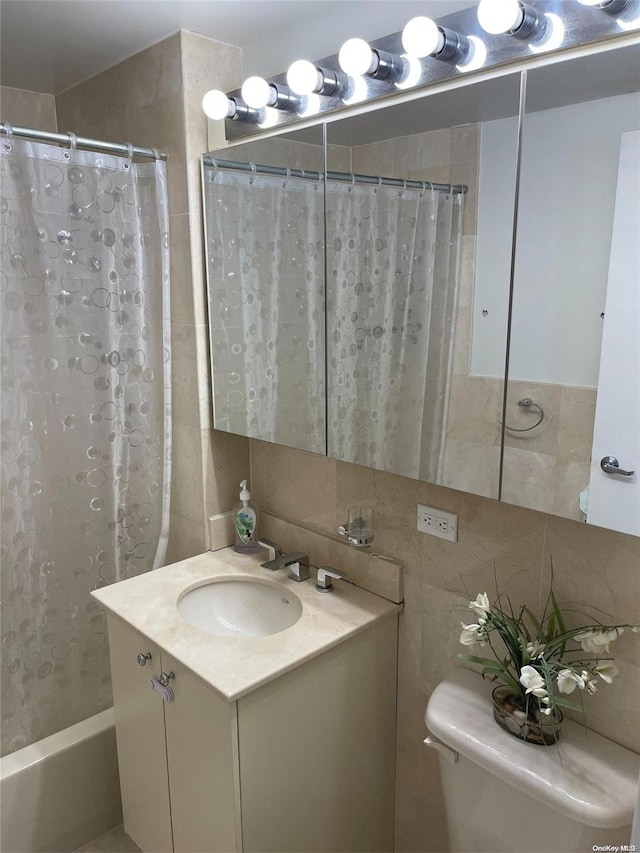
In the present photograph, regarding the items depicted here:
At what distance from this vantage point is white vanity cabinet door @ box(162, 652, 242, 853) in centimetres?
141

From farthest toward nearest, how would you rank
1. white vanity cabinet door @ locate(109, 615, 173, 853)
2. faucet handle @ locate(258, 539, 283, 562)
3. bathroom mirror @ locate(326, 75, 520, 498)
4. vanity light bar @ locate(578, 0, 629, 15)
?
faucet handle @ locate(258, 539, 283, 562) < white vanity cabinet door @ locate(109, 615, 173, 853) < bathroom mirror @ locate(326, 75, 520, 498) < vanity light bar @ locate(578, 0, 629, 15)

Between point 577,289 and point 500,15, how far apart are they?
486 millimetres

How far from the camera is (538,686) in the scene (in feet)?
3.90

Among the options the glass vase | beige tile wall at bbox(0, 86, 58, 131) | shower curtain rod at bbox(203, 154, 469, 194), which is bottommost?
the glass vase

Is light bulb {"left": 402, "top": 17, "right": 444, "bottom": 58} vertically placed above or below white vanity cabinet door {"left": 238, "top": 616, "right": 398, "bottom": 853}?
above

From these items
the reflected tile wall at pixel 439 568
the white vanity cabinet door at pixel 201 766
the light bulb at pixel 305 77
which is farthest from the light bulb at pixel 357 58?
the white vanity cabinet door at pixel 201 766

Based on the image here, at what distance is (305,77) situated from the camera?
142cm

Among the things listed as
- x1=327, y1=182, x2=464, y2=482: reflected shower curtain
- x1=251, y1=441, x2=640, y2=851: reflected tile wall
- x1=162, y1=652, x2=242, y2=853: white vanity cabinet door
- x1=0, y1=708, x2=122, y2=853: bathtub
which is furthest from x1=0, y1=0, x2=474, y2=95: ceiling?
x1=0, y1=708, x2=122, y2=853: bathtub

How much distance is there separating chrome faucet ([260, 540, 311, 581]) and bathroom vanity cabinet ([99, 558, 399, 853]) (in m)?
0.08

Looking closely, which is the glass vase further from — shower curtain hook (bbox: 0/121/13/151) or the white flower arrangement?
shower curtain hook (bbox: 0/121/13/151)

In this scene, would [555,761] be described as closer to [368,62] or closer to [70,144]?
[368,62]

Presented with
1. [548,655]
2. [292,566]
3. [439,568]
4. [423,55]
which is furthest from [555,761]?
[423,55]

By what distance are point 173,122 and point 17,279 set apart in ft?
2.07

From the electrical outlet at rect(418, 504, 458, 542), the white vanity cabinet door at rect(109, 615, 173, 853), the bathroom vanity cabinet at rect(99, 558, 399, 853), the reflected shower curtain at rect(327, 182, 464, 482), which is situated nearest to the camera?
the reflected shower curtain at rect(327, 182, 464, 482)
